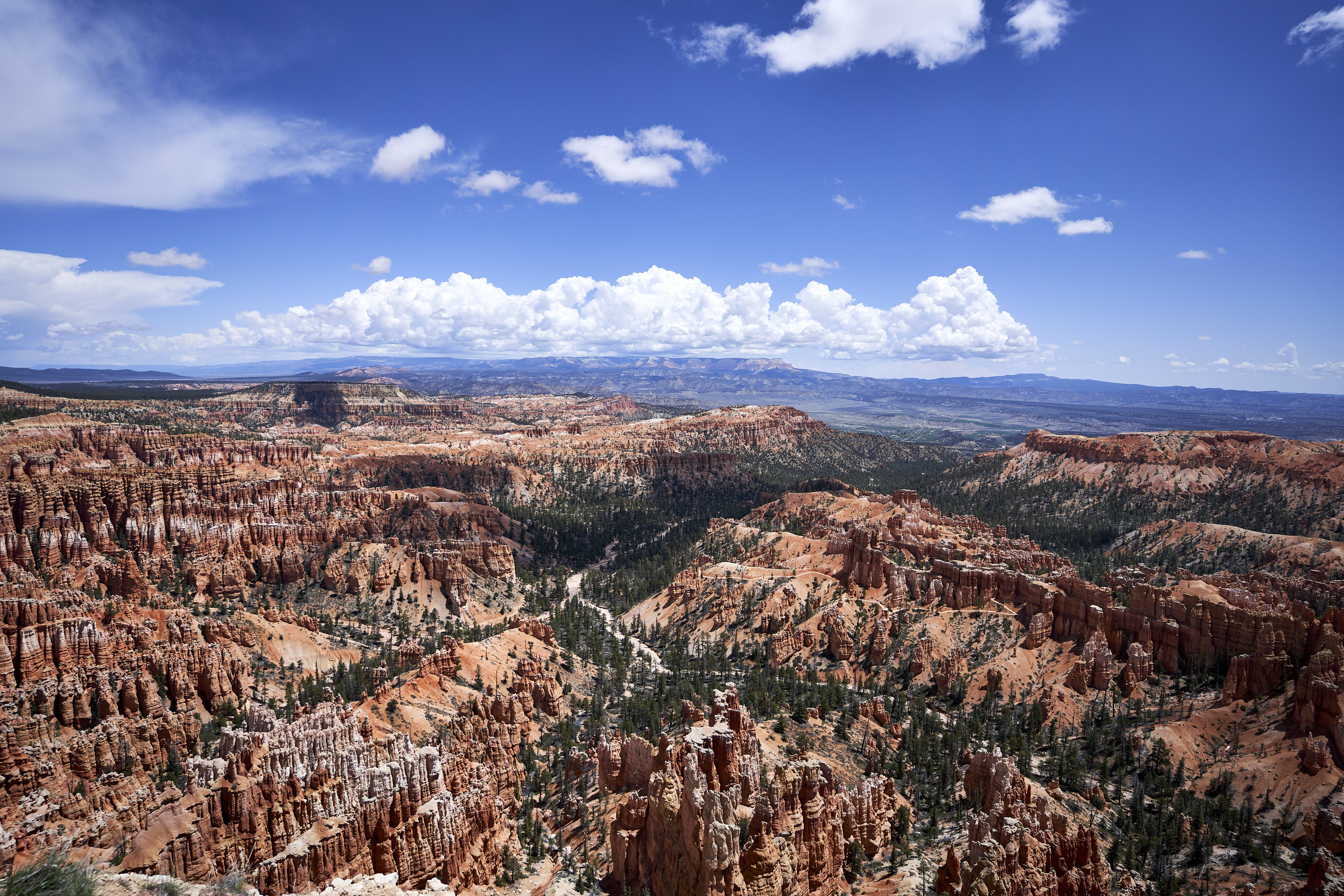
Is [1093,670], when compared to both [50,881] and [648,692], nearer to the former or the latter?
[648,692]

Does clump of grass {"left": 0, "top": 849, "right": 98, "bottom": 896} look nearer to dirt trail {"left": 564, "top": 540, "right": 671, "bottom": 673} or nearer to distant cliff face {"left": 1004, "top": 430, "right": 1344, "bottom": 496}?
dirt trail {"left": 564, "top": 540, "right": 671, "bottom": 673}

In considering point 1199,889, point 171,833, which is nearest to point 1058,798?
point 1199,889

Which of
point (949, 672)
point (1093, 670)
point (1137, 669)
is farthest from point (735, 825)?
point (1137, 669)

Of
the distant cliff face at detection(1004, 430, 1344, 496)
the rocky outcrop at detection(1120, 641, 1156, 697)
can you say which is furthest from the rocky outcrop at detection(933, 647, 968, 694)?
the distant cliff face at detection(1004, 430, 1344, 496)

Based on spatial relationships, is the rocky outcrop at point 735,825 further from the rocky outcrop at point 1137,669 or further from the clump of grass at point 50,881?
the rocky outcrop at point 1137,669

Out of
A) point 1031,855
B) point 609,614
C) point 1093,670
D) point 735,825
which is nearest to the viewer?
point 1031,855

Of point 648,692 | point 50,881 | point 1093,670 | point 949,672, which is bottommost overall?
point 648,692

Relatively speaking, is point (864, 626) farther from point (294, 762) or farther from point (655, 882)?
point (294, 762)
